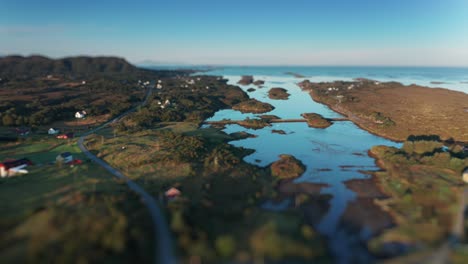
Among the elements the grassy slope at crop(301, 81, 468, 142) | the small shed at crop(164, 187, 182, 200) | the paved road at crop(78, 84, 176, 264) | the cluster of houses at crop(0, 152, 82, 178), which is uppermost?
the grassy slope at crop(301, 81, 468, 142)

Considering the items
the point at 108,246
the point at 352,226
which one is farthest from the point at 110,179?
the point at 352,226

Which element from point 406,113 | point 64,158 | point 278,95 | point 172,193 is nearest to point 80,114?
point 64,158

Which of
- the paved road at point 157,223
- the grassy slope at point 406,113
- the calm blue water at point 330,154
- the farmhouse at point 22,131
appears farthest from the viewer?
the grassy slope at point 406,113

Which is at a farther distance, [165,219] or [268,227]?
[165,219]

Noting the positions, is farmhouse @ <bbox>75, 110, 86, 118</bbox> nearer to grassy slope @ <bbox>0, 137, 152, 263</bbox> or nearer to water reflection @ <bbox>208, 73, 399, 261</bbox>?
water reflection @ <bbox>208, 73, 399, 261</bbox>

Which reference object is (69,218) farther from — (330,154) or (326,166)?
(330,154)

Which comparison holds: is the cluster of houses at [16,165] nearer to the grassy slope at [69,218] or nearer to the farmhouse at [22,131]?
the grassy slope at [69,218]

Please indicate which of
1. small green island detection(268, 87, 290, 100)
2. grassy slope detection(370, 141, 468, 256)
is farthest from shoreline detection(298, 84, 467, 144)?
small green island detection(268, 87, 290, 100)

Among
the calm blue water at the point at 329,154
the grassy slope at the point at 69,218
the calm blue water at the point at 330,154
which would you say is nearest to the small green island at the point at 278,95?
the calm blue water at the point at 330,154

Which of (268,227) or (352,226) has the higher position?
(268,227)

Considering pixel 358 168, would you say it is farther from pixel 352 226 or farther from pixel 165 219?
pixel 165 219

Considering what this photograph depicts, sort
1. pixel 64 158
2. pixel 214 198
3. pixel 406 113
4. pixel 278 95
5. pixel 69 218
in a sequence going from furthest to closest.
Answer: pixel 278 95, pixel 406 113, pixel 64 158, pixel 214 198, pixel 69 218
